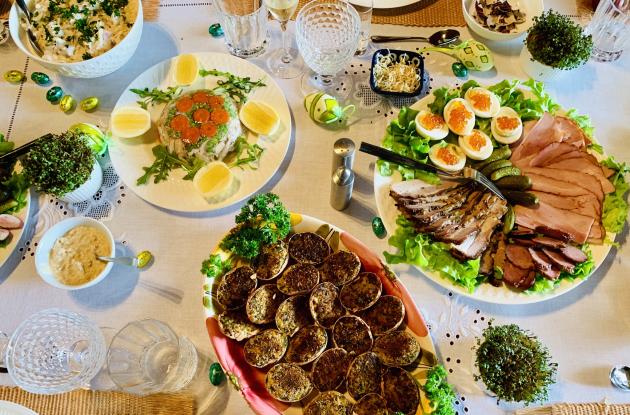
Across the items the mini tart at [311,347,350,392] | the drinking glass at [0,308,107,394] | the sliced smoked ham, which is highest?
the sliced smoked ham

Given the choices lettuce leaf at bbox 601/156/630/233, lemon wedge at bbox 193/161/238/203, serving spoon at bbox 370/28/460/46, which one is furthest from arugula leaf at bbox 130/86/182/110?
lettuce leaf at bbox 601/156/630/233

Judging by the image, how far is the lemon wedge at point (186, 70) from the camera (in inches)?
83.3

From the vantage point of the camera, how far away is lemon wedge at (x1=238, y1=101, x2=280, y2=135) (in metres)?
2.01

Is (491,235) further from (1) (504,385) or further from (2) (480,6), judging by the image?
(2) (480,6)

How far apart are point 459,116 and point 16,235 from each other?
1.71m

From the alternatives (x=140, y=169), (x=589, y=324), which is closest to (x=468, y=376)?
(x=589, y=324)

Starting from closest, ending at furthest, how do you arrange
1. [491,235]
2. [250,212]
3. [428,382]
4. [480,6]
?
[428,382], [250,212], [491,235], [480,6]

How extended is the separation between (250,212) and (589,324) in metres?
1.24

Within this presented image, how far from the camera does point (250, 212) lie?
1.69 m

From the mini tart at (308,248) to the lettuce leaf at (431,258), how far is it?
0.69 feet

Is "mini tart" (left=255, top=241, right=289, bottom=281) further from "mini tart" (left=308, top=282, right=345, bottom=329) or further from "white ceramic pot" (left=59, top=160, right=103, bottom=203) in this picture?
"white ceramic pot" (left=59, top=160, right=103, bottom=203)

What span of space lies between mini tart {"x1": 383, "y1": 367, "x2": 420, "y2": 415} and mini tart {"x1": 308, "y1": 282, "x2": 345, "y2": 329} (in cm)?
24

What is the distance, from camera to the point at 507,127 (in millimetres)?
1938

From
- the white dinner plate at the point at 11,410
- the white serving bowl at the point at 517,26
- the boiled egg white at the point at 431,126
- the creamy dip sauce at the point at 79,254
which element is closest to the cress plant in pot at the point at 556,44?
the white serving bowl at the point at 517,26
